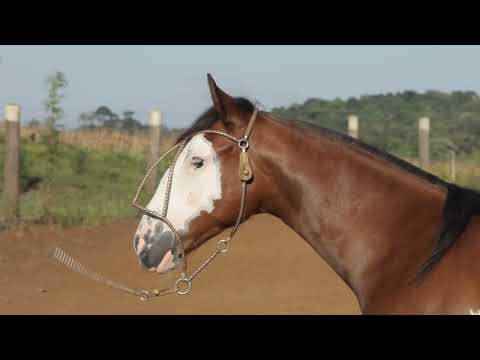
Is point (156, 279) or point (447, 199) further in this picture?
point (156, 279)

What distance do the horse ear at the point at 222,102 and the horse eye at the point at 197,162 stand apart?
239mm

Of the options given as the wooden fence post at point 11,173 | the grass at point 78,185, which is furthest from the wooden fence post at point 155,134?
the wooden fence post at point 11,173

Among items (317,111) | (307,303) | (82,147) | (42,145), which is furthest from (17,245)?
(317,111)

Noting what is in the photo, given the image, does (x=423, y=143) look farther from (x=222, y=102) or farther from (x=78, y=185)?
(x=222, y=102)

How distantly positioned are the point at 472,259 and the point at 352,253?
1.89ft

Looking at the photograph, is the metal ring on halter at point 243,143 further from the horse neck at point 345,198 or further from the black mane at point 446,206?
the black mane at point 446,206

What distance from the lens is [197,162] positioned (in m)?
2.98

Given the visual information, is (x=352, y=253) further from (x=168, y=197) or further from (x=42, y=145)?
(x=42, y=145)

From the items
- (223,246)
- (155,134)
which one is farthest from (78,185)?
(223,246)

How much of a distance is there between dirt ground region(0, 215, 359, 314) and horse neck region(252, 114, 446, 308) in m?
3.01

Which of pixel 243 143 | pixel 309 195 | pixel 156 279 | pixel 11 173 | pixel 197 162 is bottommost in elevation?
pixel 156 279

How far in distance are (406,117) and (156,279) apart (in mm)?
25322

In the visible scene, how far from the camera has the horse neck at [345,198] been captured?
287 cm

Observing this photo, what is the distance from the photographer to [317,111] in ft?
91.9
